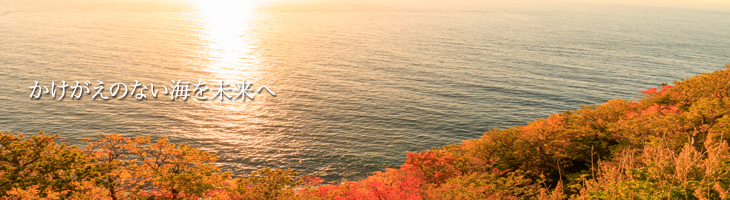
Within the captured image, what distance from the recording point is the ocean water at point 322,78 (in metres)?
61.1

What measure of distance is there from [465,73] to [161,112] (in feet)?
214

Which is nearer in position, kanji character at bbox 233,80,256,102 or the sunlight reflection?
the sunlight reflection

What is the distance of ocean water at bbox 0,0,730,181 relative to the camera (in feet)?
201

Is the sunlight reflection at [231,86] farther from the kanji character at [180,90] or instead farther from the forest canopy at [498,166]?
the forest canopy at [498,166]

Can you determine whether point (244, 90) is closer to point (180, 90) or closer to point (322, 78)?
point (180, 90)

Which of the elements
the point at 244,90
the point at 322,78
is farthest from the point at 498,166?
the point at 244,90

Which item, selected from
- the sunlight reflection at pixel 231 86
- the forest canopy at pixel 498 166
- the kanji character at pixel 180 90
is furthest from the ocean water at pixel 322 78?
the forest canopy at pixel 498 166

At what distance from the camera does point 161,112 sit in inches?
2687

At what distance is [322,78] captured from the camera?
90.9 metres

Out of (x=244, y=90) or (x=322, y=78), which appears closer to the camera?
(x=244, y=90)

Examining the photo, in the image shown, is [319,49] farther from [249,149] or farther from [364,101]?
[249,149]

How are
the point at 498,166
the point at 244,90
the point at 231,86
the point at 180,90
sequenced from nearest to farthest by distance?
the point at 498,166
the point at 180,90
the point at 244,90
the point at 231,86

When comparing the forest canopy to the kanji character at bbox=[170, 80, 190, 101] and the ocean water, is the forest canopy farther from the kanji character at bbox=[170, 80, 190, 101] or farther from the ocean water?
the kanji character at bbox=[170, 80, 190, 101]

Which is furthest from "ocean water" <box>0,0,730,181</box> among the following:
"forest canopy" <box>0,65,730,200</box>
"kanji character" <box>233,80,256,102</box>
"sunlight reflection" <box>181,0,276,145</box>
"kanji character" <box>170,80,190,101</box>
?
"forest canopy" <box>0,65,730,200</box>
